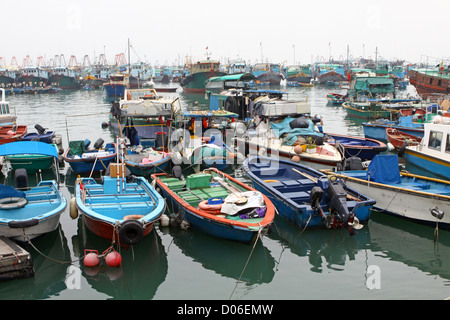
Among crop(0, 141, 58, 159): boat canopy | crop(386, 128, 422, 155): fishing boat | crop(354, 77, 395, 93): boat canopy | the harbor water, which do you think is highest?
crop(354, 77, 395, 93): boat canopy

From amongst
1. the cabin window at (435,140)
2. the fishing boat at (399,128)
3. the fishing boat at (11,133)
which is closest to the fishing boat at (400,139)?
the fishing boat at (399,128)

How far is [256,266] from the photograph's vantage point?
1070cm

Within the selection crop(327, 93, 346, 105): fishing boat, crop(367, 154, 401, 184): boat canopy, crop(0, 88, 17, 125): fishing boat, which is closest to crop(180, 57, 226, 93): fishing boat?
crop(327, 93, 346, 105): fishing boat

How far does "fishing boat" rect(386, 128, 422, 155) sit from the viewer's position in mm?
20812

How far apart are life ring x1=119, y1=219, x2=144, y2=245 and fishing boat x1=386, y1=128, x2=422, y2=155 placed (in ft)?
47.5

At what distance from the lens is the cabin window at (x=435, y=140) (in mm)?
17266

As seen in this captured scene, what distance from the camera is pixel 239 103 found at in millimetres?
31500

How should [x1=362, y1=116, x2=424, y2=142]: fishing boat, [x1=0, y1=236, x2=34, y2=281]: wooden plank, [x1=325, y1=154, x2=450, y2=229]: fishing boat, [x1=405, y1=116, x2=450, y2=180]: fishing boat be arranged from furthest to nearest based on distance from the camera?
1. [x1=362, y1=116, x2=424, y2=142]: fishing boat
2. [x1=405, y1=116, x2=450, y2=180]: fishing boat
3. [x1=325, y1=154, x2=450, y2=229]: fishing boat
4. [x1=0, y1=236, x2=34, y2=281]: wooden plank

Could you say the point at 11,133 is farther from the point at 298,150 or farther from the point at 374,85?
the point at 374,85

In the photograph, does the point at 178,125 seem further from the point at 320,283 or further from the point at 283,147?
the point at 320,283

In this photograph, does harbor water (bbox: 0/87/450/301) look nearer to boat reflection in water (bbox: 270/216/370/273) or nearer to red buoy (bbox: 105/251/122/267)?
boat reflection in water (bbox: 270/216/370/273)

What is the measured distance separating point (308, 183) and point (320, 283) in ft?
15.6

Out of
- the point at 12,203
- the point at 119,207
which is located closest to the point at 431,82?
the point at 119,207

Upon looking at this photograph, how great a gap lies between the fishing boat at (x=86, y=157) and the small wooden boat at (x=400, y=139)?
13.9 meters
